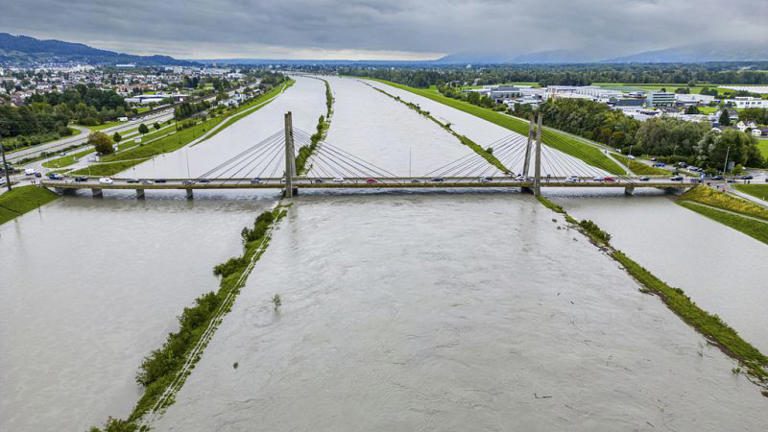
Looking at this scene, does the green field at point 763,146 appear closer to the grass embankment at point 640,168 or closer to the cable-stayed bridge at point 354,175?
the grass embankment at point 640,168

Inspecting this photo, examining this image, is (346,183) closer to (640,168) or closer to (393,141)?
(393,141)

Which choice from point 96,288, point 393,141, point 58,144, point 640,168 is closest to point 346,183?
point 96,288

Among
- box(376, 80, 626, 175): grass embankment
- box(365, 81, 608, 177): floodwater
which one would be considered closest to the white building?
box(376, 80, 626, 175): grass embankment

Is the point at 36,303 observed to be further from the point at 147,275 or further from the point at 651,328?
the point at 651,328

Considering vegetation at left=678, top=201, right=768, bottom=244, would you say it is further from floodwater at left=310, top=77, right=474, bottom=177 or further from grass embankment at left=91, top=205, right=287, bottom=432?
grass embankment at left=91, top=205, right=287, bottom=432

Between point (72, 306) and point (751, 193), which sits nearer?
point (72, 306)

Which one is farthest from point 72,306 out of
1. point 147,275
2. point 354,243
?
point 354,243

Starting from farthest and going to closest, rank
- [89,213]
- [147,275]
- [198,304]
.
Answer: [89,213] < [147,275] < [198,304]
